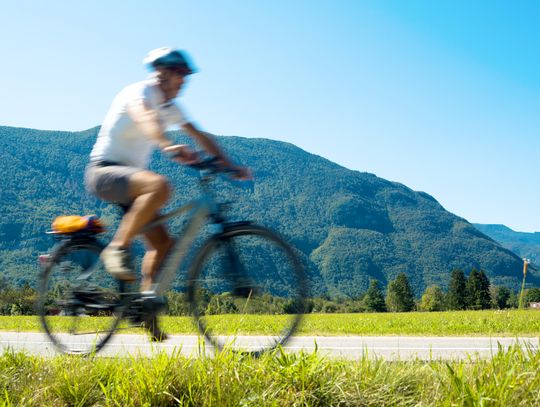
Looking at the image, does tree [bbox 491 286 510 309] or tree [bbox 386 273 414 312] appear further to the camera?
tree [bbox 491 286 510 309]

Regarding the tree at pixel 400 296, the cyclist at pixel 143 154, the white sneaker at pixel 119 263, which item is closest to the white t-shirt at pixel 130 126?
the cyclist at pixel 143 154

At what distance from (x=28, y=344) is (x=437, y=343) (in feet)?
14.1

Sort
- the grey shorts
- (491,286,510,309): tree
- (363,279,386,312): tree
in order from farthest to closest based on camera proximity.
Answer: (363,279,386,312): tree, (491,286,510,309): tree, the grey shorts

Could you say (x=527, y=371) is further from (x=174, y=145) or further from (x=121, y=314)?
(x=121, y=314)

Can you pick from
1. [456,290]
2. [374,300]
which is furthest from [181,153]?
[374,300]

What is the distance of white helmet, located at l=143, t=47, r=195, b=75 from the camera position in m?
4.34

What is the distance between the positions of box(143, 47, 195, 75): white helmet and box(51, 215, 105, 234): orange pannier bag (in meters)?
1.39

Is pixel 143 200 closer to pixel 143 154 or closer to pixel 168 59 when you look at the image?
pixel 143 154

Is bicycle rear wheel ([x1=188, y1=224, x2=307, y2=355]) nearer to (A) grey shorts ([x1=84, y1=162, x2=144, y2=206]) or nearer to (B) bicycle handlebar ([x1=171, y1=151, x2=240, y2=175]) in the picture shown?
(B) bicycle handlebar ([x1=171, y1=151, x2=240, y2=175])

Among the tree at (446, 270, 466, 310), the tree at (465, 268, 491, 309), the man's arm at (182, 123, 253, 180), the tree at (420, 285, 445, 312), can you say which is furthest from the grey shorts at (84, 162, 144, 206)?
the tree at (420, 285, 445, 312)

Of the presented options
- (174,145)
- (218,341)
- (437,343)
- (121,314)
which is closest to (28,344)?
(121,314)

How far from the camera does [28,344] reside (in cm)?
653

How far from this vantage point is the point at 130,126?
441 centimetres

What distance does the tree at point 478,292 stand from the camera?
96812 millimetres
